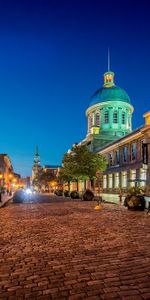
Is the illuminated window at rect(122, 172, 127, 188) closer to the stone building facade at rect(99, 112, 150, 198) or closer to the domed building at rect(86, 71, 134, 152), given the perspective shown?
the stone building facade at rect(99, 112, 150, 198)

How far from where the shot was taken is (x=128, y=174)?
4275 centimetres

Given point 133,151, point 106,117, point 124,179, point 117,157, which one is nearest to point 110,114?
point 106,117

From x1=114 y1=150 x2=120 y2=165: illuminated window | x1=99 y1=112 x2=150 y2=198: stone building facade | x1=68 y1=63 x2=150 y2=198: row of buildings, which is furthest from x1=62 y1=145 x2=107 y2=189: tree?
x1=68 y1=63 x2=150 y2=198: row of buildings

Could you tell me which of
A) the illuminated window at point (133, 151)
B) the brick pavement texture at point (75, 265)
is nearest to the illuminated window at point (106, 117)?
the illuminated window at point (133, 151)

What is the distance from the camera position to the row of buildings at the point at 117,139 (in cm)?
3771

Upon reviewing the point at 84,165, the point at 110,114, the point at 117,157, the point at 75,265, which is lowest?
the point at 75,265

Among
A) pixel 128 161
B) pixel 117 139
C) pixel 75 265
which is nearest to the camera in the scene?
pixel 75 265

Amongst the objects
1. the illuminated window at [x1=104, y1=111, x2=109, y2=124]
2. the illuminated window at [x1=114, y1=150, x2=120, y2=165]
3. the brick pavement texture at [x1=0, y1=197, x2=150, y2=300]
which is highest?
the illuminated window at [x1=104, y1=111, x2=109, y2=124]

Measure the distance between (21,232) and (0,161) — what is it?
74747 mm

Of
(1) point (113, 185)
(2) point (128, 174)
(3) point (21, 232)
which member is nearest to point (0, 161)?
(1) point (113, 185)

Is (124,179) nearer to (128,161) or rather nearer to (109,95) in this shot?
(128,161)

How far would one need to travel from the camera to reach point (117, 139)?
4881 cm

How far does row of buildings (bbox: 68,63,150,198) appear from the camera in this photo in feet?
124

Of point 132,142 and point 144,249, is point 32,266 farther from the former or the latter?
point 132,142
